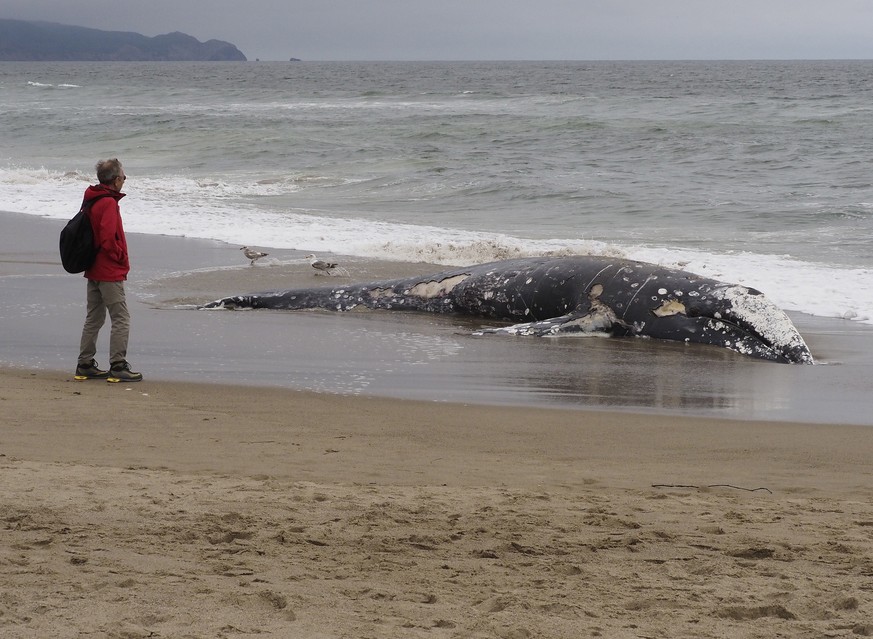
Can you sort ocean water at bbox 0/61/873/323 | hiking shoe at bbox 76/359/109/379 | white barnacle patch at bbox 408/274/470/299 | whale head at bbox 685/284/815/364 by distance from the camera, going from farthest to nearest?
1. ocean water at bbox 0/61/873/323
2. white barnacle patch at bbox 408/274/470/299
3. whale head at bbox 685/284/815/364
4. hiking shoe at bbox 76/359/109/379

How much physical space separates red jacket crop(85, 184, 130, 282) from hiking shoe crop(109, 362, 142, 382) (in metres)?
0.69

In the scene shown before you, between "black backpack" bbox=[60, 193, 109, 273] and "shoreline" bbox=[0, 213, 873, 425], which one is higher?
"black backpack" bbox=[60, 193, 109, 273]

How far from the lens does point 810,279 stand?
12.1 meters

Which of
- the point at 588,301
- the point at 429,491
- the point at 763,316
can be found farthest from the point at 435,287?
the point at 429,491

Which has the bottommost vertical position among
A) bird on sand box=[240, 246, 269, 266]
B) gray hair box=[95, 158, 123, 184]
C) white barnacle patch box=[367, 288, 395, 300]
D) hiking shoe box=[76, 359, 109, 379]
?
hiking shoe box=[76, 359, 109, 379]

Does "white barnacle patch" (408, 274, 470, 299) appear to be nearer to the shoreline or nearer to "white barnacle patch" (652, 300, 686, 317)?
the shoreline

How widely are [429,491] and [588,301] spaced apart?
5.19 metres

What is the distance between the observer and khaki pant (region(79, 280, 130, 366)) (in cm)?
734

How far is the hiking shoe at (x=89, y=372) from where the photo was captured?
732cm

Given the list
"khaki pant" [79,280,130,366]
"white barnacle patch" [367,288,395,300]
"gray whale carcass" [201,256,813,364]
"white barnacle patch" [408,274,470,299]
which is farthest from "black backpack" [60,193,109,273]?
"white barnacle patch" [408,274,470,299]

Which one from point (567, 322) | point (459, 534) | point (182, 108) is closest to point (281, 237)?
point (567, 322)

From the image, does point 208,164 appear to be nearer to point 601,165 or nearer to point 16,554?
point 601,165

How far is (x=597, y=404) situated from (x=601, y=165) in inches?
825

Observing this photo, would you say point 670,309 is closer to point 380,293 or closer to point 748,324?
point 748,324
